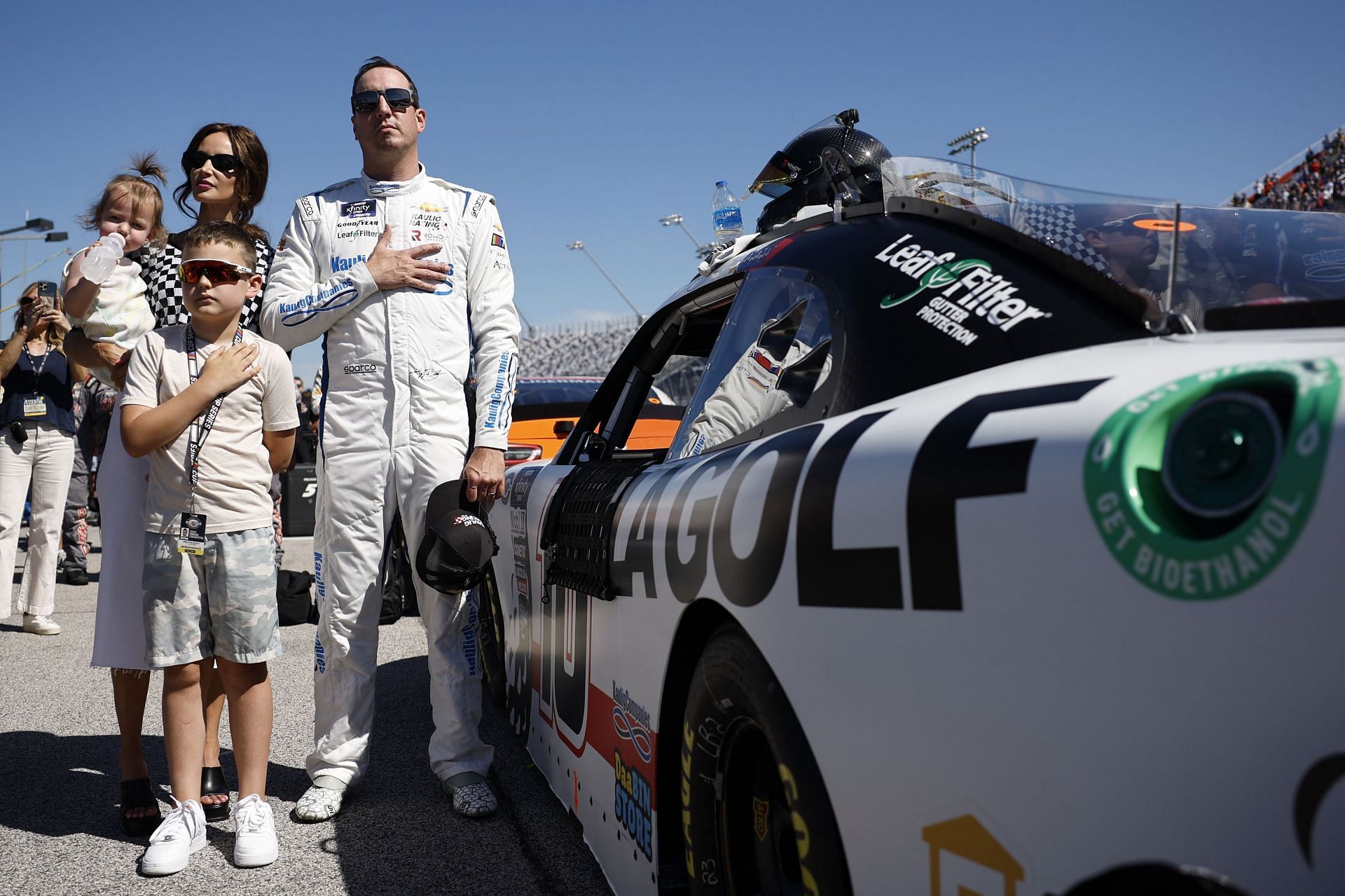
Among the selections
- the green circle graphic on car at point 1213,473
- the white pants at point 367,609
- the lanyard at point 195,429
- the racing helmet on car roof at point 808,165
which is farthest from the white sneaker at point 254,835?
the green circle graphic on car at point 1213,473

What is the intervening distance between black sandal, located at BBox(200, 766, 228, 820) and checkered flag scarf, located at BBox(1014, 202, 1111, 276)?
277cm

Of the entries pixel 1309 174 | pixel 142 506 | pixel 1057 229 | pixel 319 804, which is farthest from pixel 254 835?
pixel 1309 174

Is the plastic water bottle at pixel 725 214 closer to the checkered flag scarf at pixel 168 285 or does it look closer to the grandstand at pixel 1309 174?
the checkered flag scarf at pixel 168 285

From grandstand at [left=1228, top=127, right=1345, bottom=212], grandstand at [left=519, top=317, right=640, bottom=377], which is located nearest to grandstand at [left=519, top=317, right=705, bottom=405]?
grandstand at [left=519, top=317, right=640, bottom=377]

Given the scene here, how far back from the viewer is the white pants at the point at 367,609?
125 inches

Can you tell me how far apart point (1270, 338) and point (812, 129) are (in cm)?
207

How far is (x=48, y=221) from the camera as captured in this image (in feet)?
82.8

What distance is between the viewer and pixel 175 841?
107 inches

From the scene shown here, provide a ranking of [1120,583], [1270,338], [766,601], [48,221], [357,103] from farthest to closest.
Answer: [48,221]
[357,103]
[766,601]
[1270,338]
[1120,583]

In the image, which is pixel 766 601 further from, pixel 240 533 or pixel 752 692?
pixel 240 533

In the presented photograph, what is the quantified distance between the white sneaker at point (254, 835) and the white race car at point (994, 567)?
1.06 m

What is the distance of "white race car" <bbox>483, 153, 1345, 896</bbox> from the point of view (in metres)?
0.84

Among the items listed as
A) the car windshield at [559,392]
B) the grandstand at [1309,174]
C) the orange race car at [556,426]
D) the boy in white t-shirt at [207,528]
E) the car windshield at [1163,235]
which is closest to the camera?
the car windshield at [1163,235]

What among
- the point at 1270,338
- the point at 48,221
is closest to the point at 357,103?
the point at 1270,338
